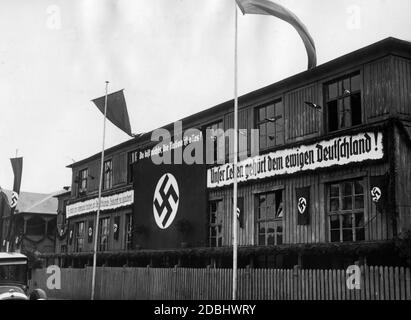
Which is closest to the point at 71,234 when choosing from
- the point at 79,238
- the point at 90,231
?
the point at 79,238

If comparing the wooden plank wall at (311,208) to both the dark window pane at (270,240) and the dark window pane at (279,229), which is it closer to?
the dark window pane at (279,229)

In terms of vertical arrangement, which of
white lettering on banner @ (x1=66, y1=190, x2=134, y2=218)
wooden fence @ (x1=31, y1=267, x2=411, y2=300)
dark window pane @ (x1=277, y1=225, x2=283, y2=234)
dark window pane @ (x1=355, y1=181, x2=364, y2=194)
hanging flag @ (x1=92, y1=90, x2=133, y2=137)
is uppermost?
hanging flag @ (x1=92, y1=90, x2=133, y2=137)

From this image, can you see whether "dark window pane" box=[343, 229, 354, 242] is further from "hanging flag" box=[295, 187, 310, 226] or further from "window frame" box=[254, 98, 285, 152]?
"window frame" box=[254, 98, 285, 152]

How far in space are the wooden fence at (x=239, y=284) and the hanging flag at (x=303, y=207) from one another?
242 cm

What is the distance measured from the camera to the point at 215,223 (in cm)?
2422

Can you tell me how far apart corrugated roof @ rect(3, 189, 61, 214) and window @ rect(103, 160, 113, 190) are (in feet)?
61.8

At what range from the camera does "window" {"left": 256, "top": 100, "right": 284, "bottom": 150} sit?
21250 mm

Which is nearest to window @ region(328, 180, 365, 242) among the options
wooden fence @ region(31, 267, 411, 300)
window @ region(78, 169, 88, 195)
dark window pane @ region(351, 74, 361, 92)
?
wooden fence @ region(31, 267, 411, 300)

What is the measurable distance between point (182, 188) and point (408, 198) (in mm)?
12753

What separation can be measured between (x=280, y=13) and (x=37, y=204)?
142ft

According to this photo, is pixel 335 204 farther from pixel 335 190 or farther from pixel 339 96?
pixel 339 96

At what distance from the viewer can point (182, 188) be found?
87.5 feet

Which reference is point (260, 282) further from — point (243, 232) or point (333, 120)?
point (333, 120)
